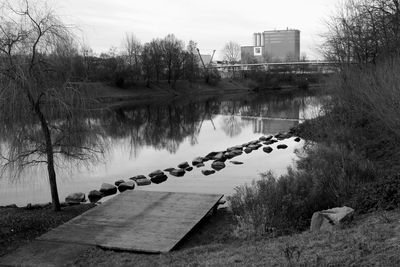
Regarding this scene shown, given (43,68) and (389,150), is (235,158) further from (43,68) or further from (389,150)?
(43,68)

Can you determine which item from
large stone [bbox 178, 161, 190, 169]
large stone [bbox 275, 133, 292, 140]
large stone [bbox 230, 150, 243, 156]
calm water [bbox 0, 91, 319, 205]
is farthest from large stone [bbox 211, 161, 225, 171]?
large stone [bbox 275, 133, 292, 140]

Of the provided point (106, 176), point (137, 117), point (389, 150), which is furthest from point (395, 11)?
point (137, 117)

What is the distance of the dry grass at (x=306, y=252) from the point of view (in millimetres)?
5523

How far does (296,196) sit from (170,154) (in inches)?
545

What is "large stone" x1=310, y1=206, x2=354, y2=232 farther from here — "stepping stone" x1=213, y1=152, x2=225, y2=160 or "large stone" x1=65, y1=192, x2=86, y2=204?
"stepping stone" x1=213, y1=152, x2=225, y2=160

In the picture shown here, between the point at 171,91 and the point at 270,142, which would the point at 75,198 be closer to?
the point at 270,142

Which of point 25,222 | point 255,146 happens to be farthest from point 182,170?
point 25,222

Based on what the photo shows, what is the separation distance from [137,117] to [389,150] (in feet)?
94.5

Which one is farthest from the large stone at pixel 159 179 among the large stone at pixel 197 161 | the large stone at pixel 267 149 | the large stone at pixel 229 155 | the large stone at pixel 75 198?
the large stone at pixel 267 149

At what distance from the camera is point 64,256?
8.15 meters

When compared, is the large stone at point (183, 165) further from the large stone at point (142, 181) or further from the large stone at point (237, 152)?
the large stone at point (237, 152)

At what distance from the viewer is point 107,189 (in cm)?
1533

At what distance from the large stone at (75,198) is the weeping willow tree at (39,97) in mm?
2817

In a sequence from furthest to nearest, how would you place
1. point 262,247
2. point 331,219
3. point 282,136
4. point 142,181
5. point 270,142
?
point 282,136, point 270,142, point 142,181, point 331,219, point 262,247
